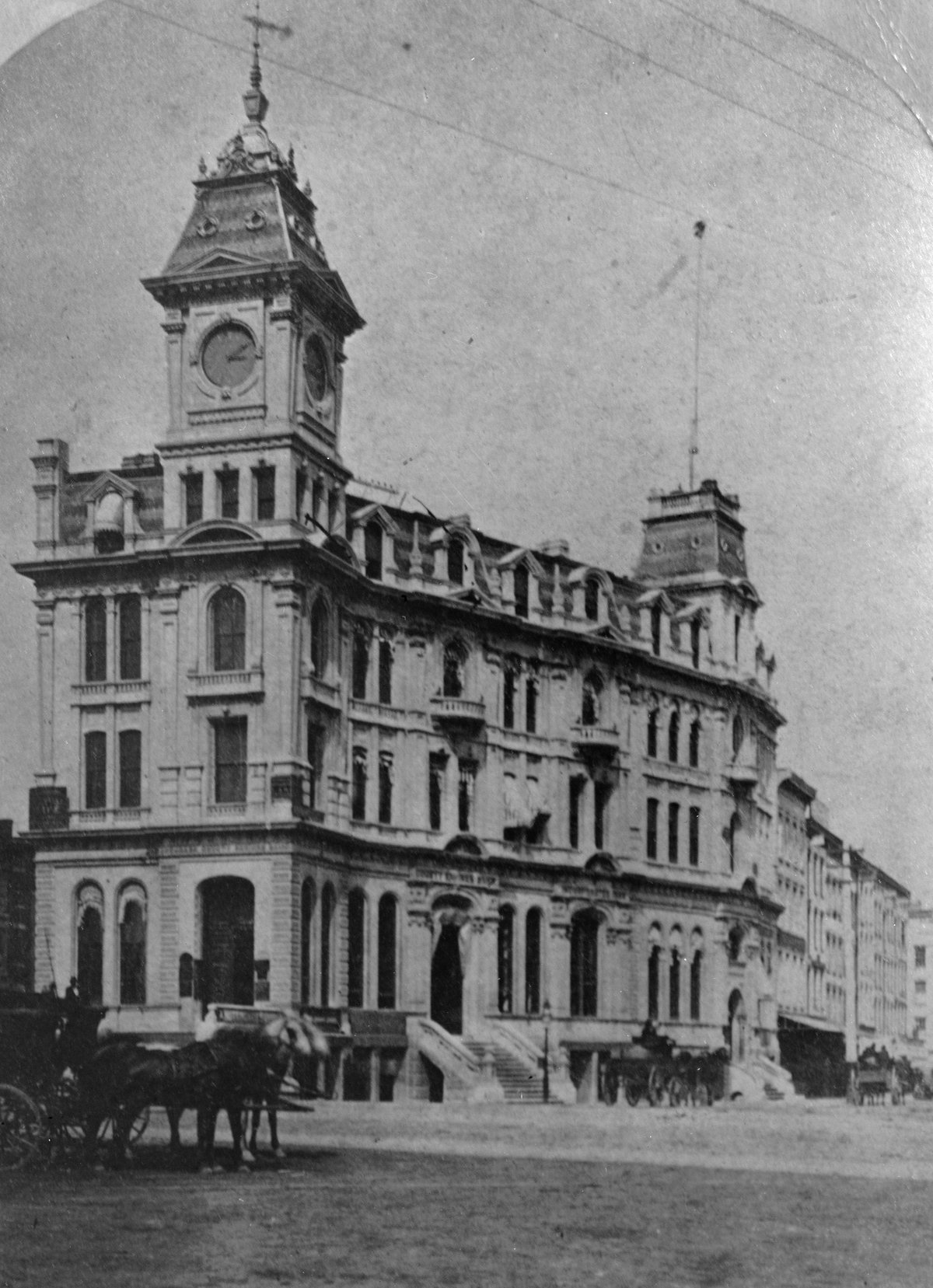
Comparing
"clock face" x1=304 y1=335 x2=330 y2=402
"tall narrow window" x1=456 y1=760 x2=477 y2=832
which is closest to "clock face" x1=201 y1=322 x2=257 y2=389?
"clock face" x1=304 y1=335 x2=330 y2=402

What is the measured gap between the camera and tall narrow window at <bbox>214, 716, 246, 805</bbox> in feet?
37.8

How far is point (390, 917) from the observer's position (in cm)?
1375

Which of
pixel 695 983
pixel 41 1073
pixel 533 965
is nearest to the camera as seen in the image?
pixel 41 1073

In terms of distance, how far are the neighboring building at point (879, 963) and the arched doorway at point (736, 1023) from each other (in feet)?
3.22

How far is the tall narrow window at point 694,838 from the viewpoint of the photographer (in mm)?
13703

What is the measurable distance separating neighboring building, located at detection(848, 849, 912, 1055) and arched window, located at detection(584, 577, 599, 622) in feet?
9.05

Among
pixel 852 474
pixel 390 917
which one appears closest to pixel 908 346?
pixel 852 474

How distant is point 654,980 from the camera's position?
46.4ft

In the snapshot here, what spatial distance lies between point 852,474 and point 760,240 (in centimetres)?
173

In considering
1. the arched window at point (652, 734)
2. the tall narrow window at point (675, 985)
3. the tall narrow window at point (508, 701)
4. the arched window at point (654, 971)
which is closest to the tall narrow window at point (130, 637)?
the tall narrow window at point (508, 701)

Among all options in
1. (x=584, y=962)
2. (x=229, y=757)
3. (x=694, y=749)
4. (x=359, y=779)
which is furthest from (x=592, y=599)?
(x=229, y=757)

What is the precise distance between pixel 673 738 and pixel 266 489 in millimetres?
3975

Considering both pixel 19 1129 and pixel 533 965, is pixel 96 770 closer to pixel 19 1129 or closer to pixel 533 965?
pixel 19 1129

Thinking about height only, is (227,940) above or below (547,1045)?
above
